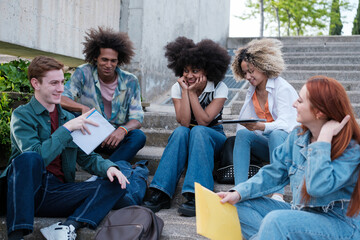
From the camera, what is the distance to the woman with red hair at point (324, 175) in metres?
1.95

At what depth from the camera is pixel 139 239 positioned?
2479 mm

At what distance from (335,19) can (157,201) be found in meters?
16.0

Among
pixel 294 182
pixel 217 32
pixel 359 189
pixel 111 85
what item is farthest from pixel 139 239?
pixel 217 32

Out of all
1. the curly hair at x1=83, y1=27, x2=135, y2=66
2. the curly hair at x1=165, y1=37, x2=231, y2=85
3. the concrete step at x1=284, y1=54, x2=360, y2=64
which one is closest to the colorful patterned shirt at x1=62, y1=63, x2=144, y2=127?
the curly hair at x1=83, y1=27, x2=135, y2=66

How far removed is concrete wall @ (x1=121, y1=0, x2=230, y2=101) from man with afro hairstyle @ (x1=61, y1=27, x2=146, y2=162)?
1.73 meters

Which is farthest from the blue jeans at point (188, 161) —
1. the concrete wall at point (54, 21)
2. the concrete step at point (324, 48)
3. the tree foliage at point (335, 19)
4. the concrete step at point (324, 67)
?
the tree foliage at point (335, 19)

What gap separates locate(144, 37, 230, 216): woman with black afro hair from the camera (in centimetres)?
309

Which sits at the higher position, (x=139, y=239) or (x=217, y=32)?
(x=217, y=32)

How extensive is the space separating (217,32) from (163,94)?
12.1ft

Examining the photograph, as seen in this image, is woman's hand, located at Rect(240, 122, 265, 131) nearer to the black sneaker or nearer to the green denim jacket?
the black sneaker

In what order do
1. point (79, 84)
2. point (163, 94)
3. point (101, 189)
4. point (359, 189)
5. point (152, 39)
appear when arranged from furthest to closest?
1. point (163, 94)
2. point (152, 39)
3. point (79, 84)
4. point (101, 189)
5. point (359, 189)

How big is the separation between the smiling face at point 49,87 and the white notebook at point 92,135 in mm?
282

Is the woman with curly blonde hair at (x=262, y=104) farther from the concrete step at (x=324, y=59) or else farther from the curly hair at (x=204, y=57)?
the concrete step at (x=324, y=59)

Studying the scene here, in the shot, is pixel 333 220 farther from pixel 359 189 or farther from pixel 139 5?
pixel 139 5
